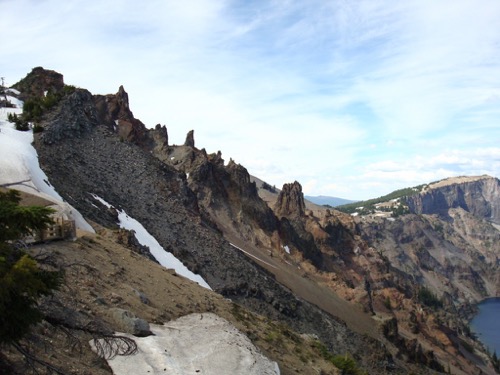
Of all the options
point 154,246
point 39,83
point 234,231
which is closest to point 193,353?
point 154,246

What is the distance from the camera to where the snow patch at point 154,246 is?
36.4 m

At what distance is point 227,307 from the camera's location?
963 inches

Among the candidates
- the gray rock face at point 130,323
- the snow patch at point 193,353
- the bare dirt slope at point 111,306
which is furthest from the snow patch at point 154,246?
the gray rock face at point 130,323

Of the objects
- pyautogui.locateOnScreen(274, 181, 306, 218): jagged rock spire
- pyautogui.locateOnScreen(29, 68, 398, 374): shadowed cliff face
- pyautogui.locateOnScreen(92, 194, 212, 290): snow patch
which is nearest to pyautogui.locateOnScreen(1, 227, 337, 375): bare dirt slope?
pyautogui.locateOnScreen(92, 194, 212, 290): snow patch

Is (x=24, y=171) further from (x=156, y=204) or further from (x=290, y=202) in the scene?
(x=290, y=202)

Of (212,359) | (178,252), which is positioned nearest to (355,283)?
(178,252)

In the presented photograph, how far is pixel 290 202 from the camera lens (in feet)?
332

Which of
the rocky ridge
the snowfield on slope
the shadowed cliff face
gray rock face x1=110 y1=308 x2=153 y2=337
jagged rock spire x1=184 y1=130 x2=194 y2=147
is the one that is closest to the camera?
gray rock face x1=110 y1=308 x2=153 y2=337

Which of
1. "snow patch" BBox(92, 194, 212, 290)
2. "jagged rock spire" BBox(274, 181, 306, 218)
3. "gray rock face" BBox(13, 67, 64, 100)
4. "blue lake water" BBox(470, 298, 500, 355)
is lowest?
"blue lake water" BBox(470, 298, 500, 355)

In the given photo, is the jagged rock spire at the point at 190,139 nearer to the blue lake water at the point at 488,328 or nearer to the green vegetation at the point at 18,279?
the green vegetation at the point at 18,279

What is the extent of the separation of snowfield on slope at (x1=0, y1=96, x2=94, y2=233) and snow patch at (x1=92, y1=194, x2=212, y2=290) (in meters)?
5.98

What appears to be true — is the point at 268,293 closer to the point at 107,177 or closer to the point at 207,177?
the point at 107,177

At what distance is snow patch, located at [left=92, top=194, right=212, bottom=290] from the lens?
36444 millimetres

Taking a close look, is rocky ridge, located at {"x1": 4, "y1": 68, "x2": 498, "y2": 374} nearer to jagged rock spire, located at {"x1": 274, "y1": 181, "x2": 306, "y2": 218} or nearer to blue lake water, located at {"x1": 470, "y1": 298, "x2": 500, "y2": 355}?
jagged rock spire, located at {"x1": 274, "y1": 181, "x2": 306, "y2": 218}
